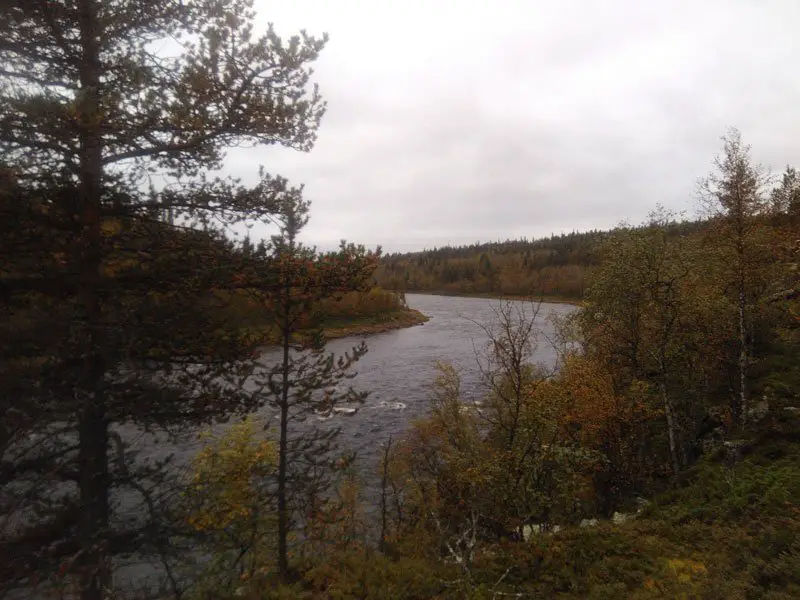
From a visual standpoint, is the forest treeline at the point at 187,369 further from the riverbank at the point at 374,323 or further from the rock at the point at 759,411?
the riverbank at the point at 374,323

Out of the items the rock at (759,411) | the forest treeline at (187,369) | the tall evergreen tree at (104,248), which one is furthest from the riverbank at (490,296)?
the tall evergreen tree at (104,248)

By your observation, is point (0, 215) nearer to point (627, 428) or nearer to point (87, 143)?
point (87, 143)

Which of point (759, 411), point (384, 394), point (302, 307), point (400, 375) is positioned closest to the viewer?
point (302, 307)

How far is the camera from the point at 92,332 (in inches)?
189

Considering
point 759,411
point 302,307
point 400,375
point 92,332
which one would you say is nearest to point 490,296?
point 400,375

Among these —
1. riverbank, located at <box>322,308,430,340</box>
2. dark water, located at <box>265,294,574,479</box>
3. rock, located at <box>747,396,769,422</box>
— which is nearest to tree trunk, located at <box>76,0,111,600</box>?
dark water, located at <box>265,294,574,479</box>

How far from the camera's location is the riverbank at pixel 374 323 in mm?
56062

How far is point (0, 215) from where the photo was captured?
4.60m

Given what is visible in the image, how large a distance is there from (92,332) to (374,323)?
196ft

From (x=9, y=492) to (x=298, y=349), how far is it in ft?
16.4

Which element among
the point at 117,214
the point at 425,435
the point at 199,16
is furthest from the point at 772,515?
the point at 199,16

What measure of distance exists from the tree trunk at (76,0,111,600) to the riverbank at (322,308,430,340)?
46.1m

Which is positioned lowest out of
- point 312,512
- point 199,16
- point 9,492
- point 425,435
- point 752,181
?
point 425,435

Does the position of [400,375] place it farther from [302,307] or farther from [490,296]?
[490,296]
